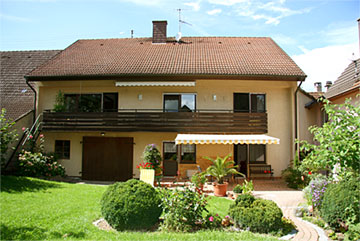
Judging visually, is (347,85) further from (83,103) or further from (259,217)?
(83,103)

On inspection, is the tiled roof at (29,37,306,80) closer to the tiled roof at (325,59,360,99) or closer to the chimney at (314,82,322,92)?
the tiled roof at (325,59,360,99)

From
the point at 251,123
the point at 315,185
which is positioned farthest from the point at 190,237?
the point at 251,123

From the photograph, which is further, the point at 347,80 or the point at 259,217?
the point at 347,80

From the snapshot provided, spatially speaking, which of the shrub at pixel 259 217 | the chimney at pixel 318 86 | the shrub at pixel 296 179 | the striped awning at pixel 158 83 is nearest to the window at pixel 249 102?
the striped awning at pixel 158 83

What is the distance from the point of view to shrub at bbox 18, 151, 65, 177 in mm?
14773

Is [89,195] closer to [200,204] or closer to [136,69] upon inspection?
[200,204]

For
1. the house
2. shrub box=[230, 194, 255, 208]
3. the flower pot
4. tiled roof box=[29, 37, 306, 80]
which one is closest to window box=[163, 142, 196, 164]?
the flower pot

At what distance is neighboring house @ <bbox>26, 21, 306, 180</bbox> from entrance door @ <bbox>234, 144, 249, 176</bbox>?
0.22 feet

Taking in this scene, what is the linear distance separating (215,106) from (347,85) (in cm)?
763

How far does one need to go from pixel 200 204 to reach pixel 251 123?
10120 millimetres

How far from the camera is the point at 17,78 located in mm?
20922

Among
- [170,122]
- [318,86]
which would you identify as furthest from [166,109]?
[318,86]

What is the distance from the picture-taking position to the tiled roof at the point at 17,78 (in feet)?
60.6

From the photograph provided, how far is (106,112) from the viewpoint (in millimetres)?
16797
